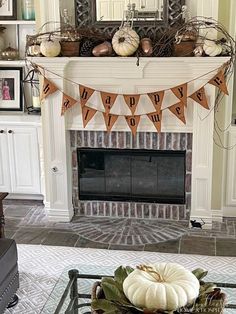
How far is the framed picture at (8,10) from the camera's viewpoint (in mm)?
4918

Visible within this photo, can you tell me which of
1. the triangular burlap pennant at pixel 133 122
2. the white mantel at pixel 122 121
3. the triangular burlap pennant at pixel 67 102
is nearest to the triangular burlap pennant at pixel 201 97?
the white mantel at pixel 122 121

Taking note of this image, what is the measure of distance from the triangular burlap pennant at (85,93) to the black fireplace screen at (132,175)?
0.48 m

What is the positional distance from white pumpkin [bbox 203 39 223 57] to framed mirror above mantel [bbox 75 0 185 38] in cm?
37

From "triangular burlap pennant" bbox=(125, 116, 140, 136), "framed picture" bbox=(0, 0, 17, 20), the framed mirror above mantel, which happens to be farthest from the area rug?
"framed picture" bbox=(0, 0, 17, 20)

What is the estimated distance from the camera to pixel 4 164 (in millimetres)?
4973

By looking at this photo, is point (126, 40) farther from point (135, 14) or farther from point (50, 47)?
point (50, 47)

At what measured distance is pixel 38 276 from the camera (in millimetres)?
3758

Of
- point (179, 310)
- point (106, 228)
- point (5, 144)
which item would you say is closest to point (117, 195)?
point (106, 228)

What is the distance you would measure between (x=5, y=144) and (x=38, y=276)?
1589mm

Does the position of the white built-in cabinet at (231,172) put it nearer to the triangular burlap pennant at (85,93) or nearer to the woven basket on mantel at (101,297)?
the triangular burlap pennant at (85,93)

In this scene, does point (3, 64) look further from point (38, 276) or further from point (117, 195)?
point (38, 276)

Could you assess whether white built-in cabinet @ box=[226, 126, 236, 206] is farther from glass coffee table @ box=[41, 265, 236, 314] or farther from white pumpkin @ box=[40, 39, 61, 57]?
white pumpkin @ box=[40, 39, 61, 57]

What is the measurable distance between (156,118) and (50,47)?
1031 millimetres

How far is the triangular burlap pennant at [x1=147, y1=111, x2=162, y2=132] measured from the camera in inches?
170
